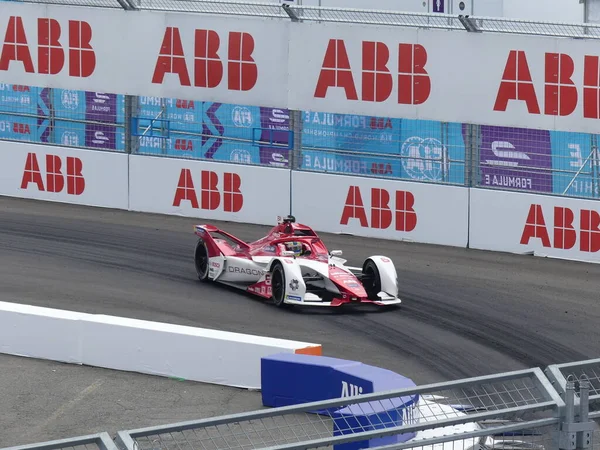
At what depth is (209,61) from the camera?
65.6 ft

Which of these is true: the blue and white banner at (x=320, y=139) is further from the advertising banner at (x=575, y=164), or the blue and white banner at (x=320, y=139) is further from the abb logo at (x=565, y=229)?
the abb logo at (x=565, y=229)

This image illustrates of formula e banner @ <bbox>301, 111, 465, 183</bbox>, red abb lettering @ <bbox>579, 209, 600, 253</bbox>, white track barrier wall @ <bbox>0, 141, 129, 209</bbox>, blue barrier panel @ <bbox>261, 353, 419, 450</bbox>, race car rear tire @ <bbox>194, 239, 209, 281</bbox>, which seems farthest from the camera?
white track barrier wall @ <bbox>0, 141, 129, 209</bbox>

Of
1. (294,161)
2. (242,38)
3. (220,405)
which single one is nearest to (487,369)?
(220,405)

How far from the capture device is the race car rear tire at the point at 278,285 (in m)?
14.5

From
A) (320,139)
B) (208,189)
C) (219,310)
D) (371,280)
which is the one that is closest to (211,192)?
(208,189)

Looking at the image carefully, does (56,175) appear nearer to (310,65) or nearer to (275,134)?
(275,134)

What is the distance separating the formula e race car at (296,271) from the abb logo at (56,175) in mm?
5612

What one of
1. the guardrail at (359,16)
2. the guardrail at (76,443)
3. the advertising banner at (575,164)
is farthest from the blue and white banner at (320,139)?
the guardrail at (76,443)

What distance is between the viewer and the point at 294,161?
63.5 feet

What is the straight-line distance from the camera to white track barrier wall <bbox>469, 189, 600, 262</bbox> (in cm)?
1717

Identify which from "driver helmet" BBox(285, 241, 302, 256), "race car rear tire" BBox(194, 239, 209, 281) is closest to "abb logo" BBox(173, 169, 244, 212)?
"race car rear tire" BBox(194, 239, 209, 281)

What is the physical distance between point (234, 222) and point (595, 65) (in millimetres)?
5970

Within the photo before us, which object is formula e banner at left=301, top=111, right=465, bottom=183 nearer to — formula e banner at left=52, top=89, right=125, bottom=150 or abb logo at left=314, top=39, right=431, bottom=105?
abb logo at left=314, top=39, right=431, bottom=105

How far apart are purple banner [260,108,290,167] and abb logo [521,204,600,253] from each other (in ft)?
13.0
